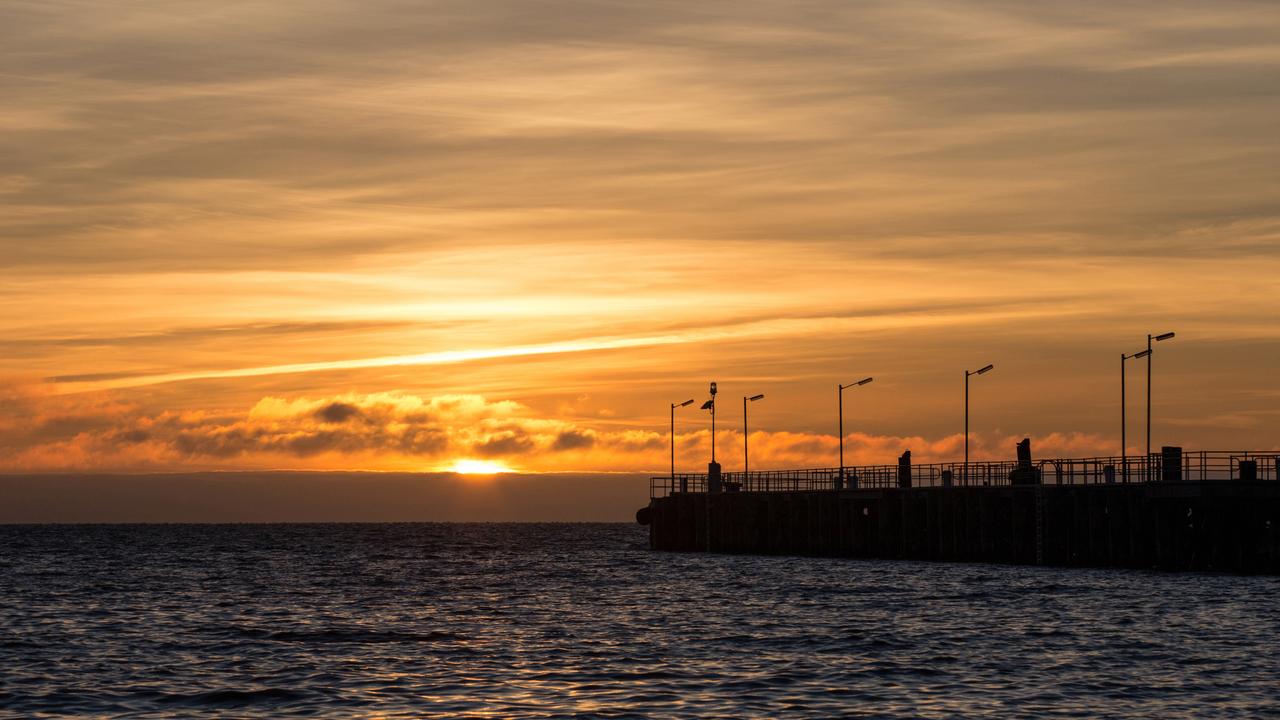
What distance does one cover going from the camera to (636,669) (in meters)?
40.1

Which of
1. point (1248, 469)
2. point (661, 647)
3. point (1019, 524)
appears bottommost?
point (661, 647)

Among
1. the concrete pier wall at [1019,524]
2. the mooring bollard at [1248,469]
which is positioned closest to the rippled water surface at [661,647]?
the concrete pier wall at [1019,524]

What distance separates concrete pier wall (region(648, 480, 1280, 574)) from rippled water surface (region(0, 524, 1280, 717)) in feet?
7.83

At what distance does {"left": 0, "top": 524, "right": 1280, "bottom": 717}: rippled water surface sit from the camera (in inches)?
1362

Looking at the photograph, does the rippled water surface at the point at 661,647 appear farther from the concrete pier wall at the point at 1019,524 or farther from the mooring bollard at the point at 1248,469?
the mooring bollard at the point at 1248,469

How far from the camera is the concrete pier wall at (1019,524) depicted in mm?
72000

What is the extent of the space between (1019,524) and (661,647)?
4485 centimetres

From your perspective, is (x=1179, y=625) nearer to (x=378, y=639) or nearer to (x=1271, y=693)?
(x=1271, y=693)

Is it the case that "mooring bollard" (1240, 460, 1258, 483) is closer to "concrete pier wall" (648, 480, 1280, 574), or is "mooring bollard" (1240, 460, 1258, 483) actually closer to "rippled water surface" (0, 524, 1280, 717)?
"concrete pier wall" (648, 480, 1280, 574)

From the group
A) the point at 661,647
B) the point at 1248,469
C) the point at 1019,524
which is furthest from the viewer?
the point at 1019,524

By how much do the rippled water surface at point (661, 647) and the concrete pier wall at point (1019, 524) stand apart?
7.83 feet

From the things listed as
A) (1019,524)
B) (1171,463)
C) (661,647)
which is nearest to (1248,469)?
(1171,463)

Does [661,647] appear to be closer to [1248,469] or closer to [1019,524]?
[1248,469]

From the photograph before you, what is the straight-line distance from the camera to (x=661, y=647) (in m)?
45.3
